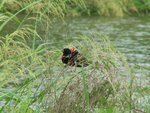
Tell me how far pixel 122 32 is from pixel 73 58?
15.1 m

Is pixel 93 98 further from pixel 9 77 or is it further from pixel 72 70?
pixel 9 77

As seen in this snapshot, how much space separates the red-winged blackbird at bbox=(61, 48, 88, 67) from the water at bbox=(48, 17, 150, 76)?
7589 mm

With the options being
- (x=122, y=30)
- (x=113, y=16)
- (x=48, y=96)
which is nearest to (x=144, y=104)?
(x=48, y=96)

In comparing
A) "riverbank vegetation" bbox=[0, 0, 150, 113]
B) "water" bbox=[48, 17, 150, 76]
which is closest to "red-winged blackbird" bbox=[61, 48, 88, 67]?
"riverbank vegetation" bbox=[0, 0, 150, 113]

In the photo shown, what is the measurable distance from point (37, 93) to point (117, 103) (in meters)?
0.70

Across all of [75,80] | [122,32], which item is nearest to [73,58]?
[75,80]

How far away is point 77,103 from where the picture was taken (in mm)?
4426

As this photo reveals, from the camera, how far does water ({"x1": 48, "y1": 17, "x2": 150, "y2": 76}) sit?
576 inches

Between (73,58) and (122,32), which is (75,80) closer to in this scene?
(73,58)

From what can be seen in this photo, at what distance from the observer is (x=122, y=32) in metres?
19.4

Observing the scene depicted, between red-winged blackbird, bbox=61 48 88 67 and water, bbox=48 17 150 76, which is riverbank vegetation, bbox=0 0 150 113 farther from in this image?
water, bbox=48 17 150 76

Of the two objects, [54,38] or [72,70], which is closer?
[72,70]

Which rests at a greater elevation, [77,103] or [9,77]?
[9,77]

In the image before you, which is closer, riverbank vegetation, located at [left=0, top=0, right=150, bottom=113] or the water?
riverbank vegetation, located at [left=0, top=0, right=150, bottom=113]
